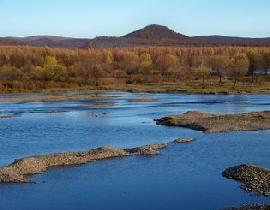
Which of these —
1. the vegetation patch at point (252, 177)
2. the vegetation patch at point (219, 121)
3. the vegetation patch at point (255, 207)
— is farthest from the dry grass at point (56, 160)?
the vegetation patch at point (255, 207)

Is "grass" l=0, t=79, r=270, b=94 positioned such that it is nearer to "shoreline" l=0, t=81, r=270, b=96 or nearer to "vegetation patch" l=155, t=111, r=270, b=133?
"shoreline" l=0, t=81, r=270, b=96

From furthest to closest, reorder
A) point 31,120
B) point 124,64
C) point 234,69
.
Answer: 1. point 124,64
2. point 234,69
3. point 31,120

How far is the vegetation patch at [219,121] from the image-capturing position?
113 ft

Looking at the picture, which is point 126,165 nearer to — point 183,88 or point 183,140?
point 183,140

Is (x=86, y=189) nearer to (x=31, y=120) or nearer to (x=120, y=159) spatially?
(x=120, y=159)

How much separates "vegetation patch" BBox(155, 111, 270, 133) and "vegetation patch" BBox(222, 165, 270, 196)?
1157cm

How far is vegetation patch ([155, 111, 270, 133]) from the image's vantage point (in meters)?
34.3

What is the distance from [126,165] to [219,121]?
585 inches

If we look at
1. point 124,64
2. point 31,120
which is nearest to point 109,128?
point 31,120

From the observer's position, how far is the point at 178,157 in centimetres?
2502

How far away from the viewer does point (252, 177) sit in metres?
20.6

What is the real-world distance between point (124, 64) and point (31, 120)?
73.5 m

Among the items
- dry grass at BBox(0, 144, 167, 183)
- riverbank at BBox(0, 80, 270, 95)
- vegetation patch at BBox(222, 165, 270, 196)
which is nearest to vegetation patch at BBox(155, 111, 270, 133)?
dry grass at BBox(0, 144, 167, 183)

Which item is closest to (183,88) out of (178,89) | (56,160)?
(178,89)
